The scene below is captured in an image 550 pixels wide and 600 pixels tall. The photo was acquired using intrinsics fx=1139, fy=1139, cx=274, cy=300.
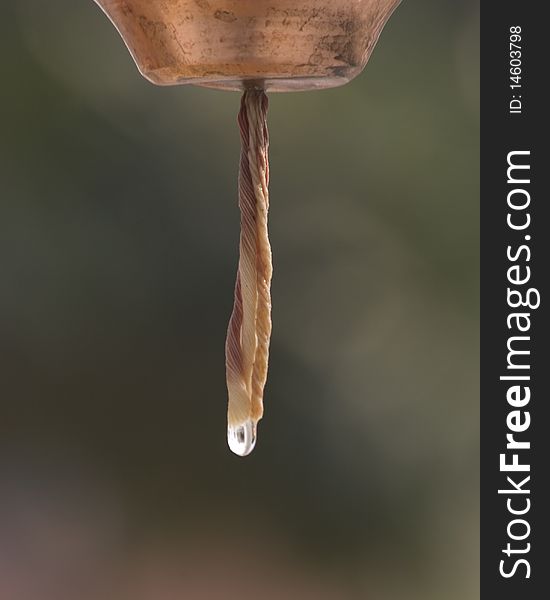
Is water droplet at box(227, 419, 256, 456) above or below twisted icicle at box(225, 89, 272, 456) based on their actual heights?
below

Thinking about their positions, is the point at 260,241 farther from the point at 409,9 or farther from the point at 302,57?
the point at 409,9

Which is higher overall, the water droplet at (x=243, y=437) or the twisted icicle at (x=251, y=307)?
the twisted icicle at (x=251, y=307)

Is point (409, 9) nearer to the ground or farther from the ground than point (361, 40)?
farther from the ground

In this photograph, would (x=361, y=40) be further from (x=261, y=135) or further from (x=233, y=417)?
(x=233, y=417)

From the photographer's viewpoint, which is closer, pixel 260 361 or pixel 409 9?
pixel 260 361

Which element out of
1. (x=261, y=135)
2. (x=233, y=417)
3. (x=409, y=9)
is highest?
(x=409, y=9)

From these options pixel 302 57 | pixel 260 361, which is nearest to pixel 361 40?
pixel 302 57
